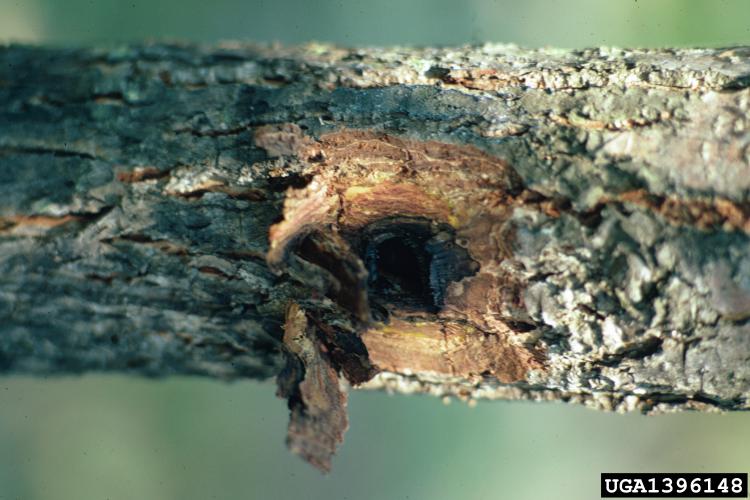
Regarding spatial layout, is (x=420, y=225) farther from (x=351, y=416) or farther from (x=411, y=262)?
(x=351, y=416)

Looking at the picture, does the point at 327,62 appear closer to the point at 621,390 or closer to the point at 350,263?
the point at 350,263

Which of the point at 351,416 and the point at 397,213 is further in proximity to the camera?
the point at 351,416

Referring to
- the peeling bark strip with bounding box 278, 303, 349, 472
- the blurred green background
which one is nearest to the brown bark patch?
the peeling bark strip with bounding box 278, 303, 349, 472

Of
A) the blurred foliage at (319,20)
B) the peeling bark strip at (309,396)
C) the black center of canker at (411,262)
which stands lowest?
the peeling bark strip at (309,396)

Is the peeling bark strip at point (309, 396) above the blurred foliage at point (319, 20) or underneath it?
underneath

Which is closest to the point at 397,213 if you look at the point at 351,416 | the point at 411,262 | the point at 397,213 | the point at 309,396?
the point at 397,213

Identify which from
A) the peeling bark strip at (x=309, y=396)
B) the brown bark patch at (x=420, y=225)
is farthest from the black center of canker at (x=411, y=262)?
→ the peeling bark strip at (x=309, y=396)

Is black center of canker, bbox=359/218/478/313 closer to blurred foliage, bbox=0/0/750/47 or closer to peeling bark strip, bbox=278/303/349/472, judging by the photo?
peeling bark strip, bbox=278/303/349/472

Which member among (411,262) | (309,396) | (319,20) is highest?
(319,20)

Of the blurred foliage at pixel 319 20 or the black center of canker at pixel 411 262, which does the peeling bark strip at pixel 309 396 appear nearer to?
the black center of canker at pixel 411 262
